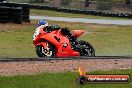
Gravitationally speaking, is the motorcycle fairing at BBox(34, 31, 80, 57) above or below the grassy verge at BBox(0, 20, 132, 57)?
above

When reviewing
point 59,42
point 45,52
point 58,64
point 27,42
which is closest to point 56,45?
point 59,42

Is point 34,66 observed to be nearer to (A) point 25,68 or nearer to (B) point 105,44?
(A) point 25,68

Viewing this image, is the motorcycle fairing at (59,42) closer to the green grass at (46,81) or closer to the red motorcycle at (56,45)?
Answer: the red motorcycle at (56,45)

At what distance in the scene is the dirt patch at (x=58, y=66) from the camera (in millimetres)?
10391

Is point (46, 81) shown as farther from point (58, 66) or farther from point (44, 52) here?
point (44, 52)

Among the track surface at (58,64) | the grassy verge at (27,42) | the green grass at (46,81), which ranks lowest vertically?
the grassy verge at (27,42)

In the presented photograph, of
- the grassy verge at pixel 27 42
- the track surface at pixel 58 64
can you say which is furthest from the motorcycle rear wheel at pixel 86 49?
the grassy verge at pixel 27 42

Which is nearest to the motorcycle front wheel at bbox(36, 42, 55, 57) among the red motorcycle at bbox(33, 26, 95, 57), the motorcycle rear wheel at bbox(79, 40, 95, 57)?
the red motorcycle at bbox(33, 26, 95, 57)

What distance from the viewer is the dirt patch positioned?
10391 mm

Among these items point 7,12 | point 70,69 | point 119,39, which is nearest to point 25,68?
point 70,69

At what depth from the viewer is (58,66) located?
11156 mm

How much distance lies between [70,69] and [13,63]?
5.50 feet

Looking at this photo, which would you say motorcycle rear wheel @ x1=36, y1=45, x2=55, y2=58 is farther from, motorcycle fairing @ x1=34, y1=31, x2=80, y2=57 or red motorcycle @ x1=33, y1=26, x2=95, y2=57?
motorcycle fairing @ x1=34, y1=31, x2=80, y2=57

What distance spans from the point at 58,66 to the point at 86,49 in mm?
2253
